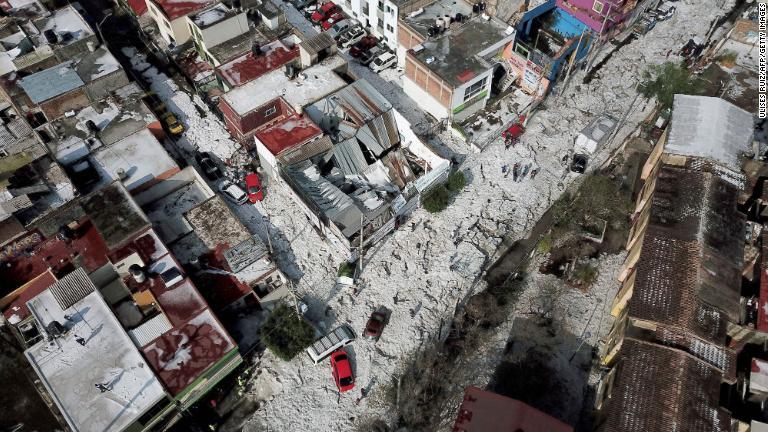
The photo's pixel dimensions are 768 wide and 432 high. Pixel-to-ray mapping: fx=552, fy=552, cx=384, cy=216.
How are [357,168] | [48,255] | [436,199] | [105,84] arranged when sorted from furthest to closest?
[105,84] → [357,168] → [436,199] → [48,255]

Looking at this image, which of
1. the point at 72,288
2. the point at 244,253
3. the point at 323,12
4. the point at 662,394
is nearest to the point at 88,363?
the point at 72,288

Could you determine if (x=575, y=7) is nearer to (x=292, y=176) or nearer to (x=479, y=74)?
(x=479, y=74)

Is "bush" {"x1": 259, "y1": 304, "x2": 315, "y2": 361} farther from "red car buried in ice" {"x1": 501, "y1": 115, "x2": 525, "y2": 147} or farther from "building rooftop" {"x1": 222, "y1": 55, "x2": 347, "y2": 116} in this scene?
"red car buried in ice" {"x1": 501, "y1": 115, "x2": 525, "y2": 147}

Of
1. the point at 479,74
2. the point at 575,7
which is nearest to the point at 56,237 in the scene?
the point at 479,74

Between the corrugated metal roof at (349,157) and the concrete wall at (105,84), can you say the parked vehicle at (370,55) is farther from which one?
the concrete wall at (105,84)

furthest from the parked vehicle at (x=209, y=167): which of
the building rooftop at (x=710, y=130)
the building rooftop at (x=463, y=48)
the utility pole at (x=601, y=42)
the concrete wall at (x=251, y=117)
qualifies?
the utility pole at (x=601, y=42)

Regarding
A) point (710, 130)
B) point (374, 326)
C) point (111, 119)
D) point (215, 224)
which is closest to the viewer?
point (374, 326)

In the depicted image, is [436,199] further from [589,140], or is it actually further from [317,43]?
[317,43]
